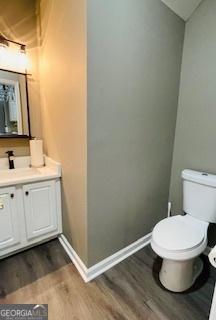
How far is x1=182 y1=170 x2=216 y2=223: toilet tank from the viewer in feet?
5.18

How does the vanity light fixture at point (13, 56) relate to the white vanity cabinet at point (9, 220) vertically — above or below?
above

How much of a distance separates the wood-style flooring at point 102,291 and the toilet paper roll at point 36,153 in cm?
92

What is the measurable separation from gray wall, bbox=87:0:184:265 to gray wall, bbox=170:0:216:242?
0.29ft

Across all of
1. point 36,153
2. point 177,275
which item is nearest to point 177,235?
point 177,275

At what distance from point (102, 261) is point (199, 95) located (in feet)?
5.88

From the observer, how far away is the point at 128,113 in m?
1.48

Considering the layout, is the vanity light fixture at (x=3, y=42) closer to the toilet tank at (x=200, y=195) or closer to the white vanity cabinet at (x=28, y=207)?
the white vanity cabinet at (x=28, y=207)

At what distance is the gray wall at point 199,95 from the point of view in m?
1.61

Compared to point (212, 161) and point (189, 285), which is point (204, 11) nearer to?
point (212, 161)

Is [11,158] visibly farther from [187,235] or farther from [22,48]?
[187,235]

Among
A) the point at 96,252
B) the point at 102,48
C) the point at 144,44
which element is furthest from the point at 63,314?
the point at 144,44

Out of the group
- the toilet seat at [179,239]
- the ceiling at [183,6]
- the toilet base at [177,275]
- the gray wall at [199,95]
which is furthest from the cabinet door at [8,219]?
the ceiling at [183,6]

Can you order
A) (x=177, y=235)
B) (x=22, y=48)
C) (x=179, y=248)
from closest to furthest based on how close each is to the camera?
(x=179, y=248) < (x=177, y=235) < (x=22, y=48)

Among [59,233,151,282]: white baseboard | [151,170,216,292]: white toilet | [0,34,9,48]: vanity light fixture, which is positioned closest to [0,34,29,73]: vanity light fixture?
[0,34,9,48]: vanity light fixture
